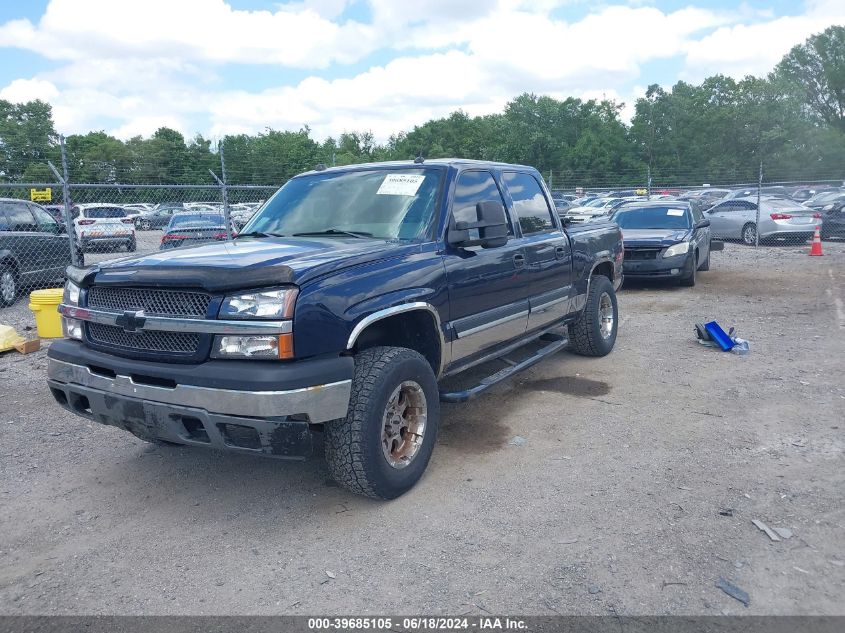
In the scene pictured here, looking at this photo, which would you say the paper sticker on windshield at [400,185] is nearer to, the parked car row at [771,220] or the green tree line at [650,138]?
the parked car row at [771,220]

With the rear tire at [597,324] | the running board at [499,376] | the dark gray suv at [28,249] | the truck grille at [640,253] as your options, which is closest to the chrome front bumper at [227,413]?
the running board at [499,376]

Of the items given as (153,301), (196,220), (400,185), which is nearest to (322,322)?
(153,301)

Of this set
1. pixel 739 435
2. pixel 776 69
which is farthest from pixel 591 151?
pixel 739 435

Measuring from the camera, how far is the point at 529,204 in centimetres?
572

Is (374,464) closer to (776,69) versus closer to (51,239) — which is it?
(51,239)

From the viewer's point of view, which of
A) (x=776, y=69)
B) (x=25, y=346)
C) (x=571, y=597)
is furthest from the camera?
(x=776, y=69)

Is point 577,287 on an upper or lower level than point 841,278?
upper

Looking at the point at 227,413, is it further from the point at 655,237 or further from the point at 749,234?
the point at 749,234

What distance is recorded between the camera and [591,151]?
57.7 meters

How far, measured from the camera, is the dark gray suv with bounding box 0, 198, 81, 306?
34.9 ft

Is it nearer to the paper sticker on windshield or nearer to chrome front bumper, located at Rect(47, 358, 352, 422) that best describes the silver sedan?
the paper sticker on windshield

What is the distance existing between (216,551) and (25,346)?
5.34m

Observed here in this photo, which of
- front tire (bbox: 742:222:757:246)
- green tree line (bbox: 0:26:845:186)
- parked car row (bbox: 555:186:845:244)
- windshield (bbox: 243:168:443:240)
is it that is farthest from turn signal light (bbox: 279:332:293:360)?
green tree line (bbox: 0:26:845:186)

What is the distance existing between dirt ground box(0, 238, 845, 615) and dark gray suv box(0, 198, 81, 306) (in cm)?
568
